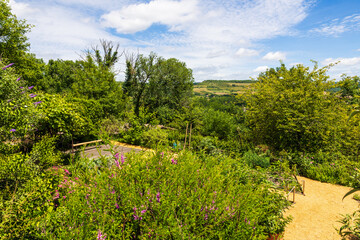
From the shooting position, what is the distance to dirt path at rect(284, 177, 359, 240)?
213 inches

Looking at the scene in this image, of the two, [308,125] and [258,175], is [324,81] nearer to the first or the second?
[308,125]

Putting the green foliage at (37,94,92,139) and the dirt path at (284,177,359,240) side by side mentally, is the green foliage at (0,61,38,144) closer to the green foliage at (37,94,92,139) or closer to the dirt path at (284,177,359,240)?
the green foliage at (37,94,92,139)

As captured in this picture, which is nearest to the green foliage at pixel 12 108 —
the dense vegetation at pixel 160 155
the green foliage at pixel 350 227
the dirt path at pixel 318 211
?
the dense vegetation at pixel 160 155

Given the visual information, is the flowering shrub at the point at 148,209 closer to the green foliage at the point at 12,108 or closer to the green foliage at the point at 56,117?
the green foliage at the point at 12,108

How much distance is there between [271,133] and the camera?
13383 millimetres

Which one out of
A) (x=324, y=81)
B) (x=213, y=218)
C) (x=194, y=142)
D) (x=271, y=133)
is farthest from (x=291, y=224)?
(x=324, y=81)

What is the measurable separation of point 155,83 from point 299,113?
20957 mm

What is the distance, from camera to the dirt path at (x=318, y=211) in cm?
541

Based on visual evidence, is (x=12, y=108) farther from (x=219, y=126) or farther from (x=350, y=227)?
(x=219, y=126)

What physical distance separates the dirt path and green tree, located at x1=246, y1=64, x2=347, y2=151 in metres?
3.51

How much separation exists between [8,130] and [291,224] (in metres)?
8.18

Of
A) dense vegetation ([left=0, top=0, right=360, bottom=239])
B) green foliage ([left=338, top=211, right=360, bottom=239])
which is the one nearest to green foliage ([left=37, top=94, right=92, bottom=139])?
dense vegetation ([left=0, top=0, right=360, bottom=239])

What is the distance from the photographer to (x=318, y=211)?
22.0 ft

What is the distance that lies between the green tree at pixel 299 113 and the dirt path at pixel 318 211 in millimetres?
3512
